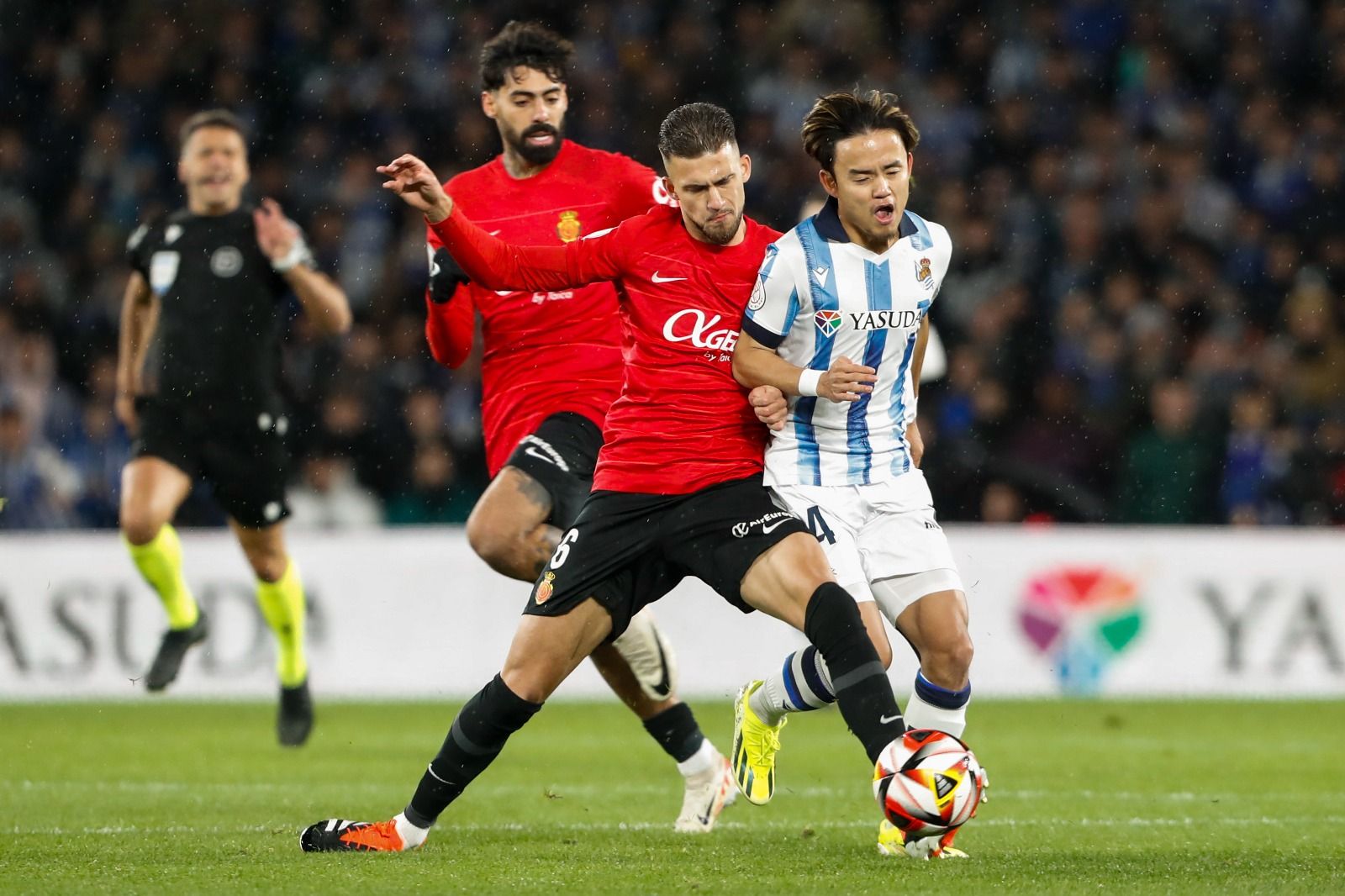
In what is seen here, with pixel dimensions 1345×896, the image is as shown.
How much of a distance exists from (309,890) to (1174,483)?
8.81m

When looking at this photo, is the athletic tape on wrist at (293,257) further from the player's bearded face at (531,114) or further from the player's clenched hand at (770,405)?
the player's clenched hand at (770,405)

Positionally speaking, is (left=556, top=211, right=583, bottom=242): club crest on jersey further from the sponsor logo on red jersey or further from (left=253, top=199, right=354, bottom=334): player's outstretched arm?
(left=253, top=199, right=354, bottom=334): player's outstretched arm

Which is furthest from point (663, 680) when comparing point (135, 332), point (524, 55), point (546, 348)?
point (135, 332)

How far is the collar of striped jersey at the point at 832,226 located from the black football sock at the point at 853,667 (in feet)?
3.59

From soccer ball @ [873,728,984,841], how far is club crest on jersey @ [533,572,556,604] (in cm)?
111

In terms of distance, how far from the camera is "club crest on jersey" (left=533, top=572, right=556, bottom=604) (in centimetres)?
525

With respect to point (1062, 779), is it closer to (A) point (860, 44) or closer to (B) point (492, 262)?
(B) point (492, 262)

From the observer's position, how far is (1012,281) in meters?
13.8

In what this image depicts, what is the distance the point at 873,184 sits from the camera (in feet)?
18.0

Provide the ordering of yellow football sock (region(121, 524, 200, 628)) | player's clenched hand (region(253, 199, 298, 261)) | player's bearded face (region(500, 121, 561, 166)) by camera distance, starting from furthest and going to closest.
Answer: yellow football sock (region(121, 524, 200, 628)) → player's clenched hand (region(253, 199, 298, 261)) → player's bearded face (region(500, 121, 561, 166))

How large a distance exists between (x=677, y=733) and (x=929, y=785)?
1899 millimetres

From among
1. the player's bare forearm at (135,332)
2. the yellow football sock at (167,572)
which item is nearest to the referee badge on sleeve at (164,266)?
the player's bare forearm at (135,332)

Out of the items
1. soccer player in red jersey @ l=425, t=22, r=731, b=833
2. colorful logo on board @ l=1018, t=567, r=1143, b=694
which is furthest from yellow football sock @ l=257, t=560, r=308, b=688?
colorful logo on board @ l=1018, t=567, r=1143, b=694

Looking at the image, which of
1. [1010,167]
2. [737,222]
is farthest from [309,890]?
[1010,167]
